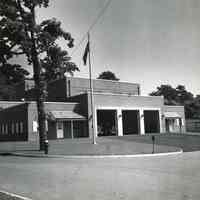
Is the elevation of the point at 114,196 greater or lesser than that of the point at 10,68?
lesser

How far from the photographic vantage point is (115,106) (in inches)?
1694

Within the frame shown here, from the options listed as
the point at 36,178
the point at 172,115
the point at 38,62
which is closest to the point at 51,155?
the point at 38,62

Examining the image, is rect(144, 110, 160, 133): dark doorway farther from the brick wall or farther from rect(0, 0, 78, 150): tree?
rect(0, 0, 78, 150): tree

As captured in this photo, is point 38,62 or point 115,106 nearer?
point 38,62

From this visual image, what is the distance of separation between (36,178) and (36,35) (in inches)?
586

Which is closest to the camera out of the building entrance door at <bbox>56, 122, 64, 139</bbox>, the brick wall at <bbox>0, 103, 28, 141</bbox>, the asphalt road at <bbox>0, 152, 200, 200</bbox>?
the asphalt road at <bbox>0, 152, 200, 200</bbox>

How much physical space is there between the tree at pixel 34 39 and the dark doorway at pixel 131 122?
24252 mm

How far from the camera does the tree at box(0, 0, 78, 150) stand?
22266mm

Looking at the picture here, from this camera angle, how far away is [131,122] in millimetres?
48625

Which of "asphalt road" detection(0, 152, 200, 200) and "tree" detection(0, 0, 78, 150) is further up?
"tree" detection(0, 0, 78, 150)

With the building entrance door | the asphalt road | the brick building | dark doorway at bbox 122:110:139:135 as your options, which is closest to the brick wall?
the brick building

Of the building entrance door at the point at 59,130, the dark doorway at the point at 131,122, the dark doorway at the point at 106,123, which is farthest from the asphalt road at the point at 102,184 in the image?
the dark doorway at the point at 106,123

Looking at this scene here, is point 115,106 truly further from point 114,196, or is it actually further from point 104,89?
point 114,196

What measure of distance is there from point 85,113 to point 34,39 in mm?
18798
